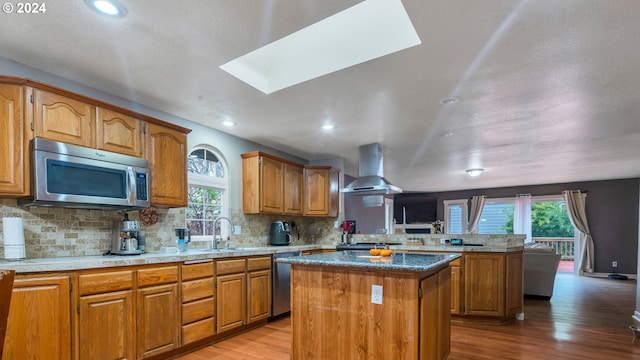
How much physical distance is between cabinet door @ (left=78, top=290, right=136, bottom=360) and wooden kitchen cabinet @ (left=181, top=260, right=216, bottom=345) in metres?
0.48

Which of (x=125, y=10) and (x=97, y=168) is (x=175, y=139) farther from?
(x=125, y=10)

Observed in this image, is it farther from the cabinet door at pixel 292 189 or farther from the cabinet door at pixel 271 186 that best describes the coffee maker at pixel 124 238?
the cabinet door at pixel 292 189

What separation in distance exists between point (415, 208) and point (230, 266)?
8.66 metres

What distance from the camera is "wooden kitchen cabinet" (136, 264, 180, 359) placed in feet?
8.75

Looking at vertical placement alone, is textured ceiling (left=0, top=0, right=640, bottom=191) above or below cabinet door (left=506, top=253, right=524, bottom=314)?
above

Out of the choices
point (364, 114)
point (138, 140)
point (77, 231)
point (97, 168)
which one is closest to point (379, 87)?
point (364, 114)

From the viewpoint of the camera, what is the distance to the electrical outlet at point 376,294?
7.39 feet

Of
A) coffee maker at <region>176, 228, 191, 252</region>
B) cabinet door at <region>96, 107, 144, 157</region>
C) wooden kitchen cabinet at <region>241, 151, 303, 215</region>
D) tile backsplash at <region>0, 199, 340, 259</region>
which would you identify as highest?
cabinet door at <region>96, 107, 144, 157</region>

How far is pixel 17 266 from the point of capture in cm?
205

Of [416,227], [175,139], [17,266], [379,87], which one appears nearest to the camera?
[17,266]

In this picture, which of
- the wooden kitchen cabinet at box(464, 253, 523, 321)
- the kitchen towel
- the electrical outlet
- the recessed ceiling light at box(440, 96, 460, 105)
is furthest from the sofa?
the kitchen towel

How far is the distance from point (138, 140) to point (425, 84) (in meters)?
2.56

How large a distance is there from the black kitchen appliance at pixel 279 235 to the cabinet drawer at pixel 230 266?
1.12m

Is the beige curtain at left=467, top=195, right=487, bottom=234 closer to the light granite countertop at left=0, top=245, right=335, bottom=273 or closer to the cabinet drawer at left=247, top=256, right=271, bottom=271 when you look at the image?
the cabinet drawer at left=247, top=256, right=271, bottom=271
